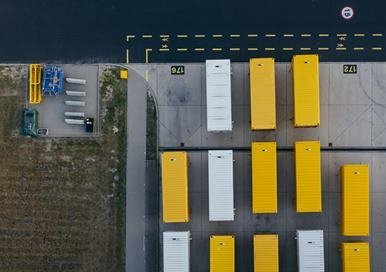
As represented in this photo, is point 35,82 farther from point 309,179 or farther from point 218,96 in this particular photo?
point 309,179

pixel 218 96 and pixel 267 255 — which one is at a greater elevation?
pixel 218 96

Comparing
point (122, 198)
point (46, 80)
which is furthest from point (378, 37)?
point (46, 80)

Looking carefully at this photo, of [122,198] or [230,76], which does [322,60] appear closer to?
[230,76]

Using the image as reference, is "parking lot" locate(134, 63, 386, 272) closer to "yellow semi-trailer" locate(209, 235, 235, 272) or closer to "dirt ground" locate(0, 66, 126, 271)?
"yellow semi-trailer" locate(209, 235, 235, 272)

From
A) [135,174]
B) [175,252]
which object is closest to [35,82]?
[135,174]

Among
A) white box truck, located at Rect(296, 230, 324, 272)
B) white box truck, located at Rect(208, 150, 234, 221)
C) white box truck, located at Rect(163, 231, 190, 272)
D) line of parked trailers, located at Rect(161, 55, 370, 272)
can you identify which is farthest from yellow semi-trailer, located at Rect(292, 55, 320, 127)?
white box truck, located at Rect(163, 231, 190, 272)

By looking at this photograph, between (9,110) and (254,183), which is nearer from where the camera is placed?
(254,183)
